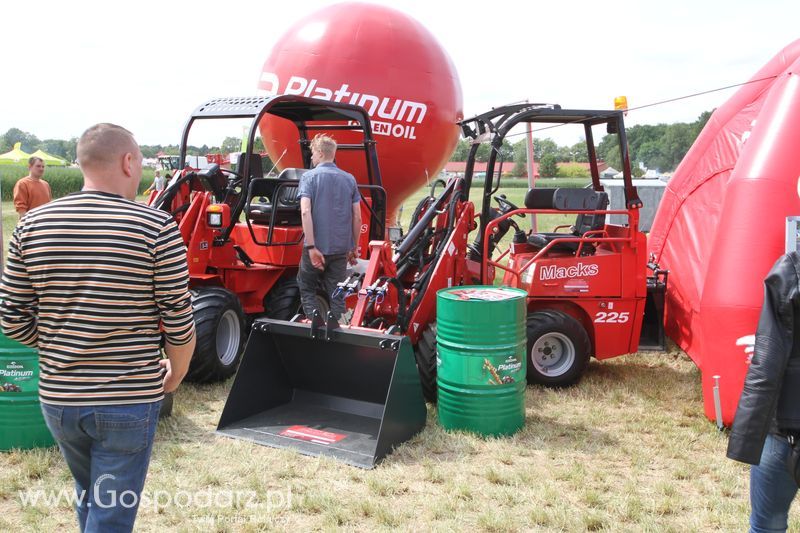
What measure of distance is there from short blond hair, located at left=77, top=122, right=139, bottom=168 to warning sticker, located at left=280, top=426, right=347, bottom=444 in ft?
9.22

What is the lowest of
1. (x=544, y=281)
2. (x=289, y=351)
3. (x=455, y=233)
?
(x=289, y=351)

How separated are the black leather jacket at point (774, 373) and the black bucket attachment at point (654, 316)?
4.37m

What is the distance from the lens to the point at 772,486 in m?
2.45

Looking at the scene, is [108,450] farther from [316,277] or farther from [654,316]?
[654,316]

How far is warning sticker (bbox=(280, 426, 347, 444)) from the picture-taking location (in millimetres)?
4656

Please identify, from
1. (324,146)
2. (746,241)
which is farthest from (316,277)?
(746,241)

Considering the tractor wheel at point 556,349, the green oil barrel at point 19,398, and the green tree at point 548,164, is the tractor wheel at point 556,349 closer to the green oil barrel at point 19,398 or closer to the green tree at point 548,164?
the green oil barrel at point 19,398

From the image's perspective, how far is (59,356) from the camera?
7.29 ft

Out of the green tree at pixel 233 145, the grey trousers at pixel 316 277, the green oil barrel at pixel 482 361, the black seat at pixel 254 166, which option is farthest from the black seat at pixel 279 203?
the green tree at pixel 233 145

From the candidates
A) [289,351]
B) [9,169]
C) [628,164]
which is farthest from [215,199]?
[9,169]

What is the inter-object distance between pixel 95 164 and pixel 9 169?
4722 centimetres

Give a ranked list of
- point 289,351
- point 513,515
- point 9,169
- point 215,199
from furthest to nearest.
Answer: point 9,169 < point 215,199 < point 289,351 < point 513,515

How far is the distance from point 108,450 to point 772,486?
6.96 feet

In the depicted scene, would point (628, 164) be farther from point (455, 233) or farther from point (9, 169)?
point (9, 169)
